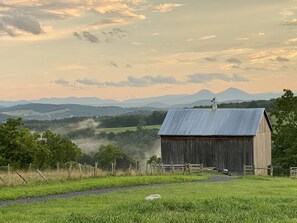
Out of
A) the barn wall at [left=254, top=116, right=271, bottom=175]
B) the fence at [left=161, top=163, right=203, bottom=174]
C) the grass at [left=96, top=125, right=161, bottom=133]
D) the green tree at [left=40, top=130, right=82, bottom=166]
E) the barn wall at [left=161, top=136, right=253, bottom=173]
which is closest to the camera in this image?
the fence at [left=161, top=163, right=203, bottom=174]

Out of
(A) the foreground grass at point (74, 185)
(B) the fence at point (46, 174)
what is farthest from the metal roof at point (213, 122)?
(B) the fence at point (46, 174)

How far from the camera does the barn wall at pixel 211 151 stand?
61531 millimetres

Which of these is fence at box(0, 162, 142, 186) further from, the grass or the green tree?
the grass

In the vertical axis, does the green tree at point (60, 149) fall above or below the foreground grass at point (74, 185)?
above

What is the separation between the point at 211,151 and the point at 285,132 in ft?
69.2

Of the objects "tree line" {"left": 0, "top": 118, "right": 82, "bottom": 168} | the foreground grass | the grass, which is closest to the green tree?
"tree line" {"left": 0, "top": 118, "right": 82, "bottom": 168}

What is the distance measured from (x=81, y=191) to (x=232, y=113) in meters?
34.8

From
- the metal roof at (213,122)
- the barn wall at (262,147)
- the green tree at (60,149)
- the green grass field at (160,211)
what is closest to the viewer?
the green grass field at (160,211)

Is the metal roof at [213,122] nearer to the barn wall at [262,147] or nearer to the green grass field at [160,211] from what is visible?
the barn wall at [262,147]

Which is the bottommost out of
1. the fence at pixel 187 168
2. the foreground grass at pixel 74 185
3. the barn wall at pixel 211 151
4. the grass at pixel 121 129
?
the foreground grass at pixel 74 185

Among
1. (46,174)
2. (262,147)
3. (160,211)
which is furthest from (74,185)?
(262,147)

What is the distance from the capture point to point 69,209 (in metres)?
23.9

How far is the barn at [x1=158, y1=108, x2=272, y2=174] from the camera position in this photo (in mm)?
61625

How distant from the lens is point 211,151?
62.8 metres
